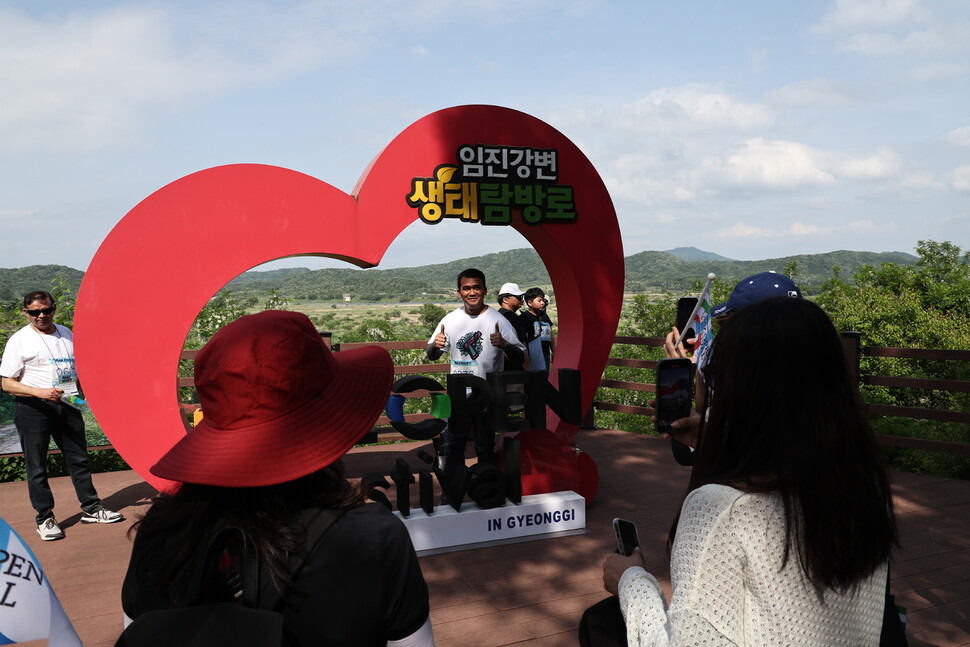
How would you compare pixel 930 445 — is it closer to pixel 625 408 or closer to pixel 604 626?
pixel 625 408

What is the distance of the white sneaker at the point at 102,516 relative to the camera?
5.12 meters

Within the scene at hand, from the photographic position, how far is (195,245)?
455 centimetres

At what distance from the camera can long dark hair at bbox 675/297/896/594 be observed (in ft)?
3.75

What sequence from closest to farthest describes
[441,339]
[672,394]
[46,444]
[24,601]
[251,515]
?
1. [251,515]
2. [24,601]
3. [672,394]
4. [46,444]
5. [441,339]

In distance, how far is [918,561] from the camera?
416cm

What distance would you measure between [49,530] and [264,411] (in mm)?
4593

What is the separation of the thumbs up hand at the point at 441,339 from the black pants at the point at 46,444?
8.49 ft

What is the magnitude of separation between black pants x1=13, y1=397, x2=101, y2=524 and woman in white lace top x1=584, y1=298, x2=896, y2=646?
4885 millimetres

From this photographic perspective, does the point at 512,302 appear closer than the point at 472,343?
No

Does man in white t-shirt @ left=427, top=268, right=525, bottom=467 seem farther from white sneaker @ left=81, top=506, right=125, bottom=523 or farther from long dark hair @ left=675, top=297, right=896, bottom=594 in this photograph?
long dark hair @ left=675, top=297, right=896, bottom=594

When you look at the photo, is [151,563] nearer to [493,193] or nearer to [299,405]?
[299,405]

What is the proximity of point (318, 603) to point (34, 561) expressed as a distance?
136 cm

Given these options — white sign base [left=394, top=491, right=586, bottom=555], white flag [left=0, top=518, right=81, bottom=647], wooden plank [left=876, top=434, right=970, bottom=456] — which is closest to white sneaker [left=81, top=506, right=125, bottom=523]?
white sign base [left=394, top=491, right=586, bottom=555]

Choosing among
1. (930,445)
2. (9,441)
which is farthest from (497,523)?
(9,441)
